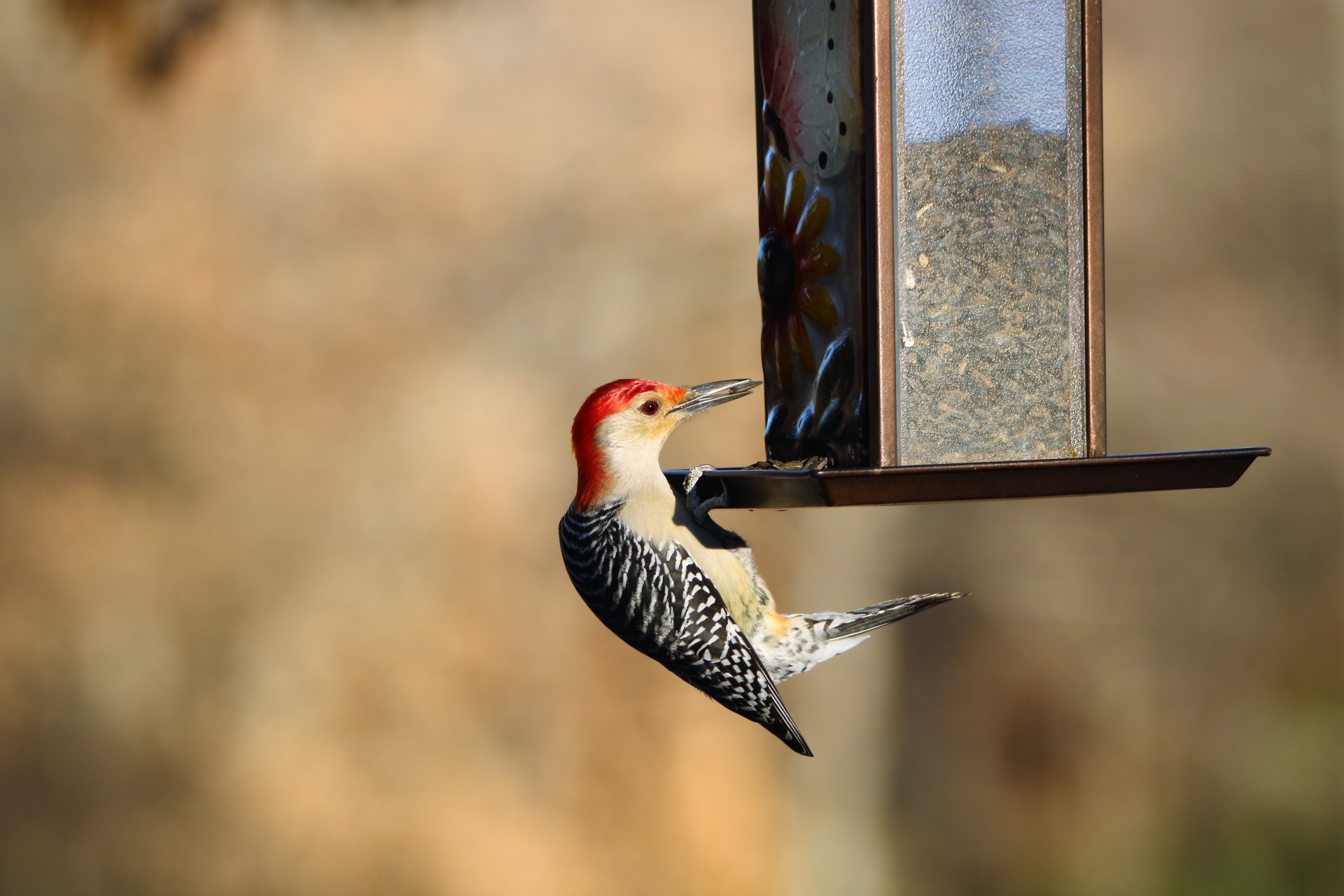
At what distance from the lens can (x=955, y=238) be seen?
1.96 meters

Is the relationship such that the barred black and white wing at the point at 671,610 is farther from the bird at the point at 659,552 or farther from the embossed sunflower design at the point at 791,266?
the embossed sunflower design at the point at 791,266

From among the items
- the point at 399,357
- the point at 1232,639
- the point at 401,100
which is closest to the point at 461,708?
the point at 399,357

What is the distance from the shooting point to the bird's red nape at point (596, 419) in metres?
2.39

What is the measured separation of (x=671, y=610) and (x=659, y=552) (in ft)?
0.41

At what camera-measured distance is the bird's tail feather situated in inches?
101

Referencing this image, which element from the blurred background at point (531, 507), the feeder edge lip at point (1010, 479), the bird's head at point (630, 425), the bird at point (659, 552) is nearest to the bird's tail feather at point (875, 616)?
the bird at point (659, 552)

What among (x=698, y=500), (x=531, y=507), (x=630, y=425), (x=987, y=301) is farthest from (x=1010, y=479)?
(x=531, y=507)

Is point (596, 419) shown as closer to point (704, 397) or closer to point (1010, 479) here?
point (704, 397)

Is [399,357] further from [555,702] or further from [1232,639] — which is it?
[1232,639]

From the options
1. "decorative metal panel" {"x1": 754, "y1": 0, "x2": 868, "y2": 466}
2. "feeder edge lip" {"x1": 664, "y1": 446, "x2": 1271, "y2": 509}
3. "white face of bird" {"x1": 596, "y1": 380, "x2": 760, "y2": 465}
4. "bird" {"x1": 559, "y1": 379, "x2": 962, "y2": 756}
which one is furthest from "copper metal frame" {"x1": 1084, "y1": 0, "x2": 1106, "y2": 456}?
"white face of bird" {"x1": 596, "y1": 380, "x2": 760, "y2": 465}

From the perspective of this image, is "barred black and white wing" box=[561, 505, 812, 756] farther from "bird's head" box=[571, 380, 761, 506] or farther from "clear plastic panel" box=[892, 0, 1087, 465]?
"clear plastic panel" box=[892, 0, 1087, 465]

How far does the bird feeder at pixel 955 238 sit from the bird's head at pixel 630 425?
0.36 m

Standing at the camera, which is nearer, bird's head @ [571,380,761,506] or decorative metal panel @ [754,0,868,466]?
decorative metal panel @ [754,0,868,466]

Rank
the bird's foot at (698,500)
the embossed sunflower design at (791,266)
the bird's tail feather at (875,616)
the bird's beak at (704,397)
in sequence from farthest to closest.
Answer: the bird's tail feather at (875,616) → the bird's beak at (704,397) → the bird's foot at (698,500) → the embossed sunflower design at (791,266)
